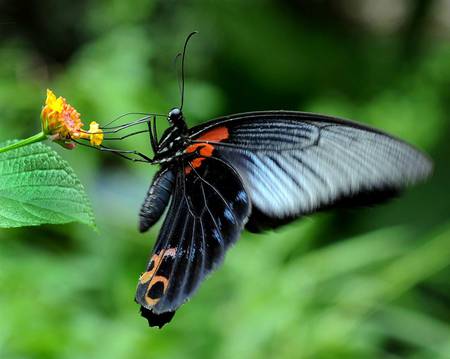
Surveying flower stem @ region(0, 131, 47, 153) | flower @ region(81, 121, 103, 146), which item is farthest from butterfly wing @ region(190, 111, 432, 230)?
flower stem @ region(0, 131, 47, 153)

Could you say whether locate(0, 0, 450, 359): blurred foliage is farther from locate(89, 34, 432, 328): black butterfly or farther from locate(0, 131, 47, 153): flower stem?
locate(0, 131, 47, 153): flower stem

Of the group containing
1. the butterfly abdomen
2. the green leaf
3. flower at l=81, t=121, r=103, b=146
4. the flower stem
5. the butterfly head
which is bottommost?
the butterfly abdomen

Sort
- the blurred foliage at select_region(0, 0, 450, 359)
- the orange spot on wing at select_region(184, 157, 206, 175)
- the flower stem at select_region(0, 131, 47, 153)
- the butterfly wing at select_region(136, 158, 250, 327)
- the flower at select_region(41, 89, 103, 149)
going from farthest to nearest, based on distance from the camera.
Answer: the blurred foliage at select_region(0, 0, 450, 359) < the orange spot on wing at select_region(184, 157, 206, 175) < the butterfly wing at select_region(136, 158, 250, 327) < the flower at select_region(41, 89, 103, 149) < the flower stem at select_region(0, 131, 47, 153)

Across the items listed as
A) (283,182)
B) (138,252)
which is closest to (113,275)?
(138,252)

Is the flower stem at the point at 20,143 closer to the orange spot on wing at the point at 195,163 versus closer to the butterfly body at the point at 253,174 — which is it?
the butterfly body at the point at 253,174

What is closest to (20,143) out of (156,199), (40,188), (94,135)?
(40,188)

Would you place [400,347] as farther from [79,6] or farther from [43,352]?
[79,6]

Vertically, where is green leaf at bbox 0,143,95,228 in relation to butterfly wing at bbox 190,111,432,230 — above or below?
above
